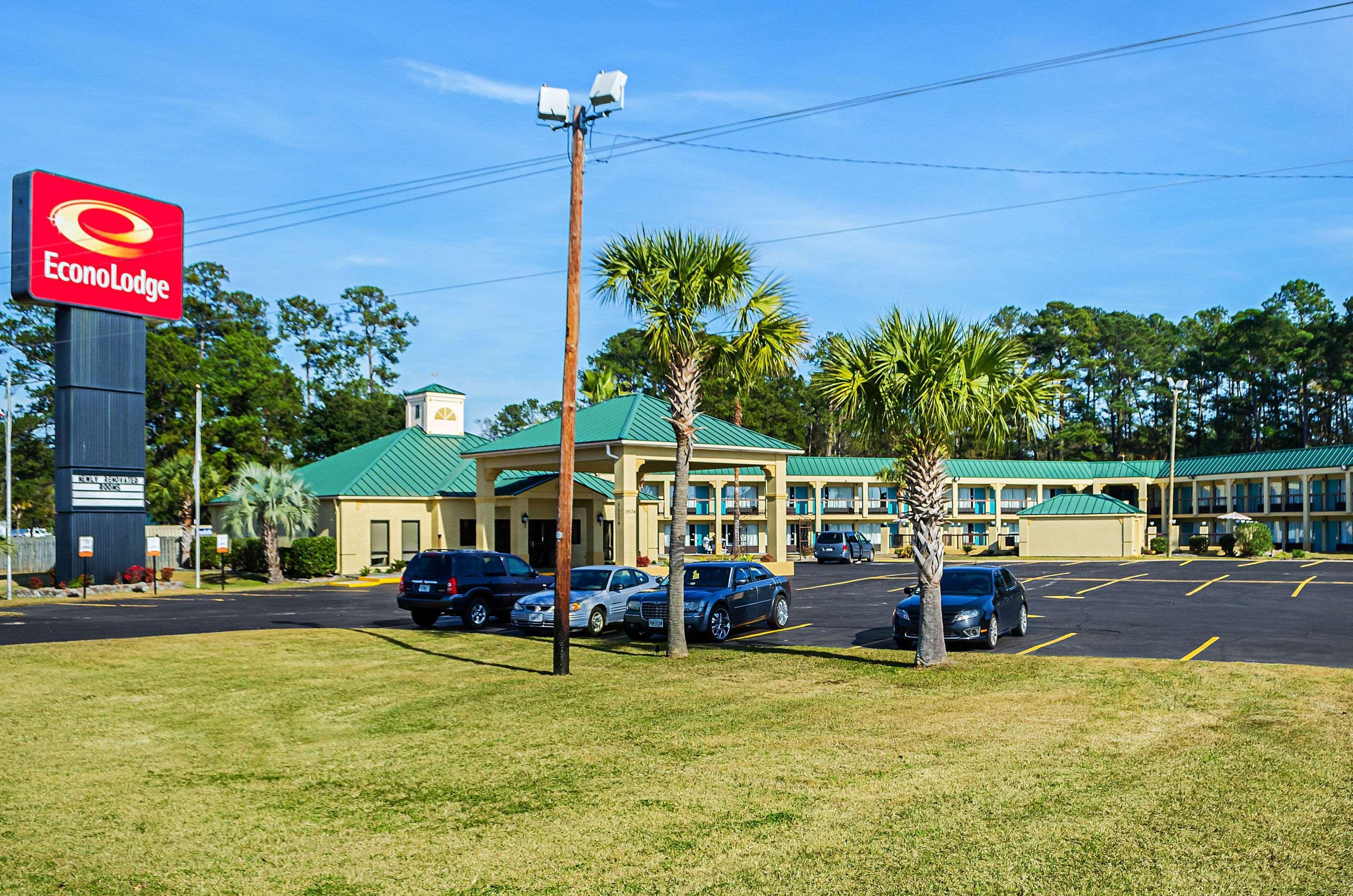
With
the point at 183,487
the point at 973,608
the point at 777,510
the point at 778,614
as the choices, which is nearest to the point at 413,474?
the point at 183,487

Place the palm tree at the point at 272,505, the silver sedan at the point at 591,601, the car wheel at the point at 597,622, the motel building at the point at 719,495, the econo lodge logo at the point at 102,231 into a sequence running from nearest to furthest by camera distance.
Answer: the silver sedan at the point at 591,601 → the car wheel at the point at 597,622 → the econo lodge logo at the point at 102,231 → the motel building at the point at 719,495 → the palm tree at the point at 272,505

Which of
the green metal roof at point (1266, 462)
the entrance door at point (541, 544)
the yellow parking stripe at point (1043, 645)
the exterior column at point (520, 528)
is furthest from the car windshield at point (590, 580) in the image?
the green metal roof at point (1266, 462)

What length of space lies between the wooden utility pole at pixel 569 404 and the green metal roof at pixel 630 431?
67.0 ft

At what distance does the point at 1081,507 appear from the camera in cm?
6712

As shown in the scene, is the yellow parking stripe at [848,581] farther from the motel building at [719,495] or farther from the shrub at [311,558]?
the shrub at [311,558]

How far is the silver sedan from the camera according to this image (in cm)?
2306

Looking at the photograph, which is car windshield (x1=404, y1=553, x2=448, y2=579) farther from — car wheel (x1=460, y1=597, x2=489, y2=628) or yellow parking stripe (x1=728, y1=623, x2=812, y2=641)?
yellow parking stripe (x1=728, y1=623, x2=812, y2=641)

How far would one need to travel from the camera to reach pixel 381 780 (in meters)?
10.3

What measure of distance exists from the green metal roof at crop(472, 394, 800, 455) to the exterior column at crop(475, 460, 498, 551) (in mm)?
922

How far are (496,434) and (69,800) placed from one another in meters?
116

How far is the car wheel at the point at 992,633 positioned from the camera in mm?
20141

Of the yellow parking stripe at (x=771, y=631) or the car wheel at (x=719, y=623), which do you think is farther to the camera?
the yellow parking stripe at (x=771, y=631)

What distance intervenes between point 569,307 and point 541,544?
3465 centimetres

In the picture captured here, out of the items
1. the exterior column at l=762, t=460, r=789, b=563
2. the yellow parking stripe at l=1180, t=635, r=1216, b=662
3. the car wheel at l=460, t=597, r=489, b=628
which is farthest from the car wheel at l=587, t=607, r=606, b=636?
the exterior column at l=762, t=460, r=789, b=563
